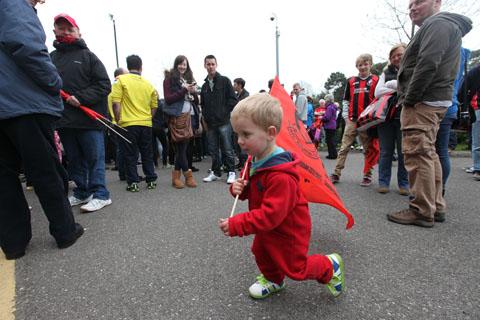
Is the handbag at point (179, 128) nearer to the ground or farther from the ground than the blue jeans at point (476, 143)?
farther from the ground

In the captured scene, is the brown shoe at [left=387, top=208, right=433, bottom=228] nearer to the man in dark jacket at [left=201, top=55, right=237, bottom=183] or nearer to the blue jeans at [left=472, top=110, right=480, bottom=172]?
the man in dark jacket at [left=201, top=55, right=237, bottom=183]

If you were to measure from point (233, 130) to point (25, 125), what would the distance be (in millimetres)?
1491

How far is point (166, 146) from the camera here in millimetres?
7168

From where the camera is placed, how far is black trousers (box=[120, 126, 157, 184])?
13.4ft

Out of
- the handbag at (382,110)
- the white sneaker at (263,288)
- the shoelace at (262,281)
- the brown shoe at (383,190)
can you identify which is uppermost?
the handbag at (382,110)

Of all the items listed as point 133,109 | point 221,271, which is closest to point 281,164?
point 221,271

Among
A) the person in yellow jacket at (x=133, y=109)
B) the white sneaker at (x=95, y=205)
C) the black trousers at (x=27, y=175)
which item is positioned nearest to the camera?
the black trousers at (x=27, y=175)

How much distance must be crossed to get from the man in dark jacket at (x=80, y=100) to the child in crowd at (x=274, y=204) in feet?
7.64

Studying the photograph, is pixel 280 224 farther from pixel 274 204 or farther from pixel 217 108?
pixel 217 108

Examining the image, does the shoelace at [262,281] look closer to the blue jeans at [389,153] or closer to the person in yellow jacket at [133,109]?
the blue jeans at [389,153]

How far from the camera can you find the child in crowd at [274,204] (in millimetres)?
1376

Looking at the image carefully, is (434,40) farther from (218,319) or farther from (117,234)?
(117,234)

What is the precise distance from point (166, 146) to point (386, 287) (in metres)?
6.17

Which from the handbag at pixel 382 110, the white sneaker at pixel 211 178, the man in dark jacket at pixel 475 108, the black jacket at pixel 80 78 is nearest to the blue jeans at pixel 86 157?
the black jacket at pixel 80 78
